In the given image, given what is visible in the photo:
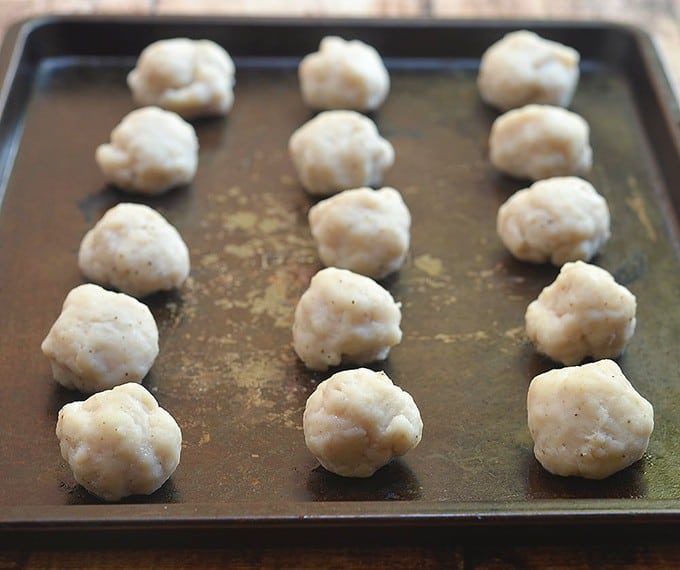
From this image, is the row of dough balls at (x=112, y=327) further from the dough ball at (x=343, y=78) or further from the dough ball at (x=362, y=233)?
the dough ball at (x=343, y=78)

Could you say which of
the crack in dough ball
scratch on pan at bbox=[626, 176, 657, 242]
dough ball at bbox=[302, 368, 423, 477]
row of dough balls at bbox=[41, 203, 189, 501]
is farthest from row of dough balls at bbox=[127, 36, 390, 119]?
A: dough ball at bbox=[302, 368, 423, 477]

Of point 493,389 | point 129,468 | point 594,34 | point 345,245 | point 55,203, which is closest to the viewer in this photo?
point 129,468

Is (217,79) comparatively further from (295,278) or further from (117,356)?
(117,356)

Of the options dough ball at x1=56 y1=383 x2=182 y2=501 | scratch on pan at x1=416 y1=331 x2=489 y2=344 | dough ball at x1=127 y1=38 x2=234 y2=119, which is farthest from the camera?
dough ball at x1=127 y1=38 x2=234 y2=119

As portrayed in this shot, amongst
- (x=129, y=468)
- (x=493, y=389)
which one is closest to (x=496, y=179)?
(x=493, y=389)

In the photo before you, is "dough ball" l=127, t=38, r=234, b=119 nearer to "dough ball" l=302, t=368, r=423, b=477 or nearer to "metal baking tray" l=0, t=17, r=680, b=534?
"metal baking tray" l=0, t=17, r=680, b=534

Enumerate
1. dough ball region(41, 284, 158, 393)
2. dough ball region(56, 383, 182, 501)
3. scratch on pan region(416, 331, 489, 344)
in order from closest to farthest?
dough ball region(56, 383, 182, 501) → dough ball region(41, 284, 158, 393) → scratch on pan region(416, 331, 489, 344)

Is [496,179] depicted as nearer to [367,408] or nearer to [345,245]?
[345,245]

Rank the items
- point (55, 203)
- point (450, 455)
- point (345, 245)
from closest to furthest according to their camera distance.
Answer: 1. point (450, 455)
2. point (345, 245)
3. point (55, 203)
